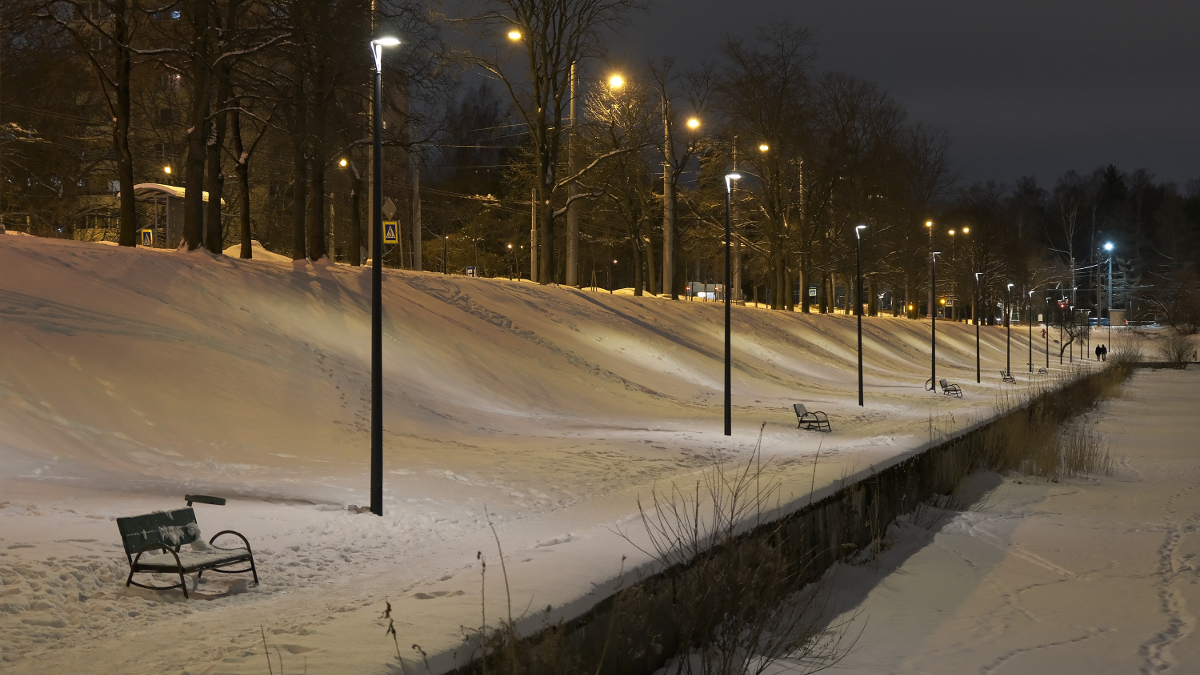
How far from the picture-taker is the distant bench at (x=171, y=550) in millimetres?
8633

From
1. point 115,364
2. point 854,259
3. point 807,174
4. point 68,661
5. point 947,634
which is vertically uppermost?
point 807,174

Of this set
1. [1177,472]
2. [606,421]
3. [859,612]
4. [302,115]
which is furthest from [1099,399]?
[859,612]

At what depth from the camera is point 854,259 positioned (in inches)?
2237

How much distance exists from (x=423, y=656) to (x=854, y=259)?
53.2 meters

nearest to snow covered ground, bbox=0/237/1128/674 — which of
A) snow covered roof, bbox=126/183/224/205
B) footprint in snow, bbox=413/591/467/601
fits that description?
footprint in snow, bbox=413/591/467/601

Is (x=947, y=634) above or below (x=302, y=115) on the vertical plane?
below

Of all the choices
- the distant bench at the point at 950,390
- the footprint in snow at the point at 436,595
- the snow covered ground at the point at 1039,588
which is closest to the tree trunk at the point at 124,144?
the snow covered ground at the point at 1039,588

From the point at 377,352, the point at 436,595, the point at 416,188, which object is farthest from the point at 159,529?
the point at 416,188

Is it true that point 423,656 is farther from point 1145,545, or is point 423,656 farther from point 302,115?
point 302,115

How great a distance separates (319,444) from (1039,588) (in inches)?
401

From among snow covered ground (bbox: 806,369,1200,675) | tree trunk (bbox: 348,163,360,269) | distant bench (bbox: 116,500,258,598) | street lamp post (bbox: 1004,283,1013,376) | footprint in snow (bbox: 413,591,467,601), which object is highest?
tree trunk (bbox: 348,163,360,269)

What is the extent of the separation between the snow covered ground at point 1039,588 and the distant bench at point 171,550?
5340 millimetres

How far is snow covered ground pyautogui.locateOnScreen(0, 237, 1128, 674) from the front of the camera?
Result: 308 inches

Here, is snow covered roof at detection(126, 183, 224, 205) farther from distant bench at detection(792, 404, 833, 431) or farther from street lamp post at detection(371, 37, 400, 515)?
street lamp post at detection(371, 37, 400, 515)
